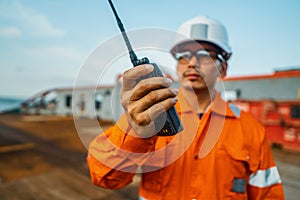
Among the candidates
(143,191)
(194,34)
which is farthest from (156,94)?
(194,34)

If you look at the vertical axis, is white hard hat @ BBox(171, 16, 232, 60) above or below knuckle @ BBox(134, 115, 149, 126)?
above

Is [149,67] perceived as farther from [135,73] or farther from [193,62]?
[193,62]

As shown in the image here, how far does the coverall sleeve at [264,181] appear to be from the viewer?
1227 mm

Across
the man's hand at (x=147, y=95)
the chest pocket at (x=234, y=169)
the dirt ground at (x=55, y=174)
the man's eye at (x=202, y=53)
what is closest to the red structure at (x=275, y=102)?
the dirt ground at (x=55, y=174)

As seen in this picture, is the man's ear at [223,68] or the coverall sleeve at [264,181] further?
the man's ear at [223,68]

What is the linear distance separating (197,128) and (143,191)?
0.50 m

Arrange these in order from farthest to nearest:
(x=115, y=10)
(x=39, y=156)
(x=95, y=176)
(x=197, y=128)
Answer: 1. (x=39, y=156)
2. (x=197, y=128)
3. (x=95, y=176)
4. (x=115, y=10)

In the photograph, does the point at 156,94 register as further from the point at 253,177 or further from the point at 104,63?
the point at 253,177

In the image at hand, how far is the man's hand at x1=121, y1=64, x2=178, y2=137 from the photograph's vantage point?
65 centimetres

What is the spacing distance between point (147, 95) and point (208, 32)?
3.44ft

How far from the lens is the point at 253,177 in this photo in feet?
4.09

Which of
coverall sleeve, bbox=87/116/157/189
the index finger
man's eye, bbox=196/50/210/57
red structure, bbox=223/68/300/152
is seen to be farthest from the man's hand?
red structure, bbox=223/68/300/152

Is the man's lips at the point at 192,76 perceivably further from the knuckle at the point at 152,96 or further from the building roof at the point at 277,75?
the building roof at the point at 277,75

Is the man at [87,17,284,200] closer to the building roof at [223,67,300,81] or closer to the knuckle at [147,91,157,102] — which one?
the knuckle at [147,91,157,102]
